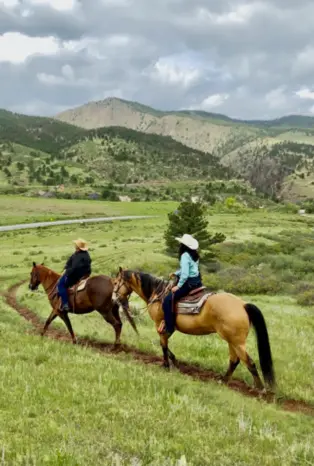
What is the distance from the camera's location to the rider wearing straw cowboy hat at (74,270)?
15281 mm

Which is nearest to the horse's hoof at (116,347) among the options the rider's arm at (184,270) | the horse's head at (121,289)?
the horse's head at (121,289)

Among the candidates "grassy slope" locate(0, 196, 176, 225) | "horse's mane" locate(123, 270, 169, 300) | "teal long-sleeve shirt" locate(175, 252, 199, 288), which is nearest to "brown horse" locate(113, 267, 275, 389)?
"teal long-sleeve shirt" locate(175, 252, 199, 288)

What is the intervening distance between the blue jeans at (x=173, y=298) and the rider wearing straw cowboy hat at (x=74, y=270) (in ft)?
13.1

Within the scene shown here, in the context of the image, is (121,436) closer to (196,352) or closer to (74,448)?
(74,448)

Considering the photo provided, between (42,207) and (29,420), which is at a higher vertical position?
(29,420)

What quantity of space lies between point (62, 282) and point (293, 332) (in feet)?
26.8

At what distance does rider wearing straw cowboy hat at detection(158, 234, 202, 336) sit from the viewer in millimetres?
12023

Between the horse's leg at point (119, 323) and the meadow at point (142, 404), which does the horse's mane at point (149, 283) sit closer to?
the meadow at point (142, 404)

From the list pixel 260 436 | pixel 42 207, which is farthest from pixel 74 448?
pixel 42 207

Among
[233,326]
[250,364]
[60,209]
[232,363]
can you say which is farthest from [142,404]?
[60,209]

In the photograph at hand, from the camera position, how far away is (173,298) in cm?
1234

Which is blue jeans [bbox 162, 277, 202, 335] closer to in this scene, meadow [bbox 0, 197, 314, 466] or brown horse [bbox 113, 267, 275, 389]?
brown horse [bbox 113, 267, 275, 389]

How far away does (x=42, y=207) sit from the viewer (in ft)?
349

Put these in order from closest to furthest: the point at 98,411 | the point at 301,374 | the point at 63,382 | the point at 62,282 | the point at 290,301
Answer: the point at 98,411 < the point at 63,382 < the point at 301,374 < the point at 62,282 < the point at 290,301
